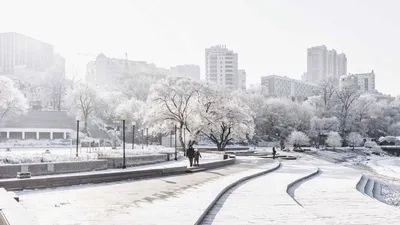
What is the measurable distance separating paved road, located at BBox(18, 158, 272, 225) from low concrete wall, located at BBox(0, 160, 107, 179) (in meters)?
4.02

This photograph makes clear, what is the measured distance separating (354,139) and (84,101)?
169 ft

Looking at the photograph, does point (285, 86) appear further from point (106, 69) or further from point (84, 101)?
point (84, 101)

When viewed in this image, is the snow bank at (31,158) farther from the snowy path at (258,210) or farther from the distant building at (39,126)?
the distant building at (39,126)

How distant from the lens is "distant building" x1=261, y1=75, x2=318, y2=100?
532 feet

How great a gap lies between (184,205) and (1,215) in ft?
15.6

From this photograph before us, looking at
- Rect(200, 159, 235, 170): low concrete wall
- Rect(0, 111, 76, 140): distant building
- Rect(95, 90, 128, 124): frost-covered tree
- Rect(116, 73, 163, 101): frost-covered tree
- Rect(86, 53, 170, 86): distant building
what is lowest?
Rect(200, 159, 235, 170): low concrete wall

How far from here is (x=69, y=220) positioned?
866 centimetres

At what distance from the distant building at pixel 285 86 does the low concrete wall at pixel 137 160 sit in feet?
419

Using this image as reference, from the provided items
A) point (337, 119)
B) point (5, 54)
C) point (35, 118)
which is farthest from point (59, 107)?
point (5, 54)

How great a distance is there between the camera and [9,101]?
227 ft

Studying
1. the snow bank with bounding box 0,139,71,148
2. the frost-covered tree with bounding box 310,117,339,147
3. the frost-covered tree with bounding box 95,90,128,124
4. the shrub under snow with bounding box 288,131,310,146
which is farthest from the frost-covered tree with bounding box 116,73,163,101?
the frost-covered tree with bounding box 310,117,339,147

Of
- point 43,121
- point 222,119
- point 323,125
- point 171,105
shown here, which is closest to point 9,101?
point 43,121

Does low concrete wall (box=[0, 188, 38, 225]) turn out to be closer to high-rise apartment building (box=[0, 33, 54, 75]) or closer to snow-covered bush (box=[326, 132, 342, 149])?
snow-covered bush (box=[326, 132, 342, 149])

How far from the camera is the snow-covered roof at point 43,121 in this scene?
241 ft
